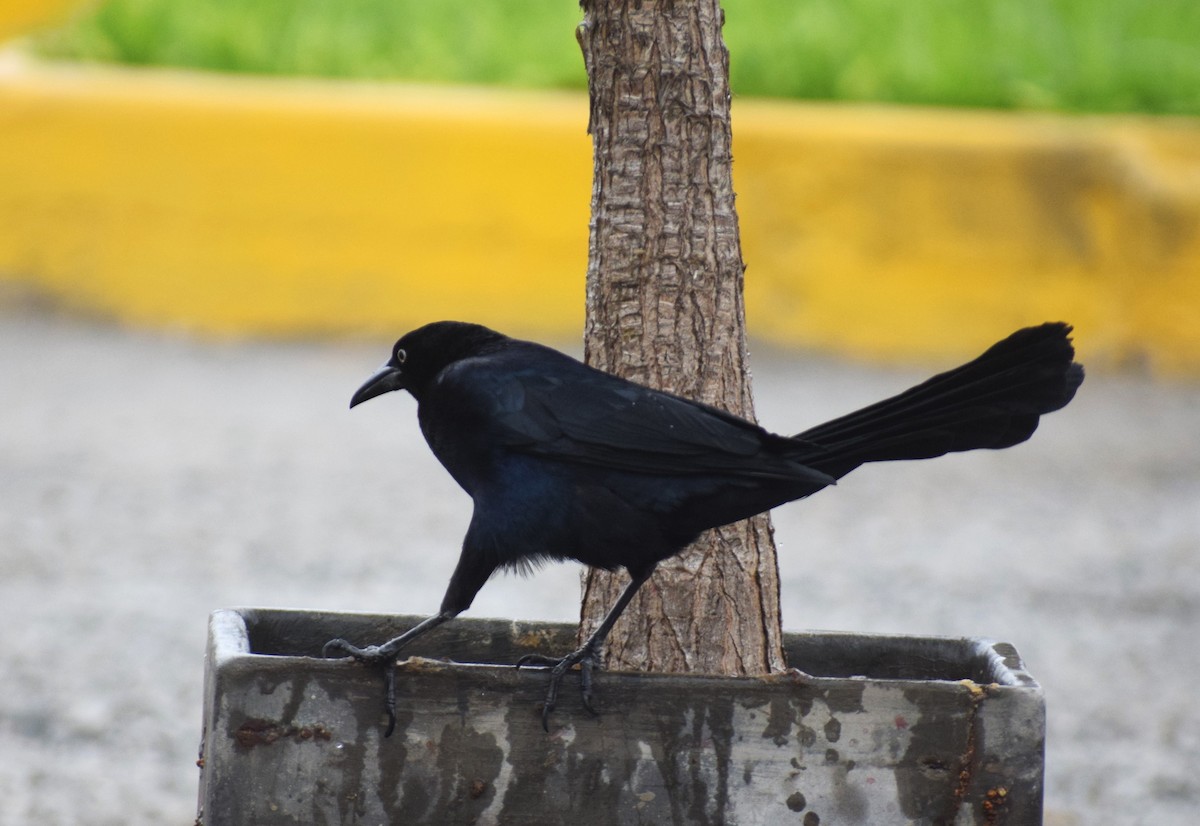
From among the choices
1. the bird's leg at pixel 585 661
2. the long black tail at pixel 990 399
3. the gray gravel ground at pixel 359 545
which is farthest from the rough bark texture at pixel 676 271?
the gray gravel ground at pixel 359 545

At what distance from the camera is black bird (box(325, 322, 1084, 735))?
2146 mm

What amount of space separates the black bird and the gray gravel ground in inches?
60.1

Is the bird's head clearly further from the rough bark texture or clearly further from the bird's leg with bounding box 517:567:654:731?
the bird's leg with bounding box 517:567:654:731

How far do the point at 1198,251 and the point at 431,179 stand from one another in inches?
131

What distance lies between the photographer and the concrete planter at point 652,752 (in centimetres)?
200

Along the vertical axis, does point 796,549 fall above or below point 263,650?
above

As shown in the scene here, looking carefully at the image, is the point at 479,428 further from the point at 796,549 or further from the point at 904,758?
the point at 796,549

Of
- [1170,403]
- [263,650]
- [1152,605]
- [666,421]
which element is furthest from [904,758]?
[1170,403]

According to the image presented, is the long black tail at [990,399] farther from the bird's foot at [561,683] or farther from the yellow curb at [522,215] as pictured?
the yellow curb at [522,215]

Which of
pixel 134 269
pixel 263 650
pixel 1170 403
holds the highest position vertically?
pixel 134 269

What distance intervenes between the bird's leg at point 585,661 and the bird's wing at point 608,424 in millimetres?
185

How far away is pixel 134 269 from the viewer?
7.68m

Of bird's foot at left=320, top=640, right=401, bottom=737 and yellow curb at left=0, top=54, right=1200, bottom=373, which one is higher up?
yellow curb at left=0, top=54, right=1200, bottom=373

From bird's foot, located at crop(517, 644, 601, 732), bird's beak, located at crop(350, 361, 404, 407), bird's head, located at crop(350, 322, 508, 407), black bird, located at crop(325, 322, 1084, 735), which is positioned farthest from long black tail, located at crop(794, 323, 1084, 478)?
bird's beak, located at crop(350, 361, 404, 407)
